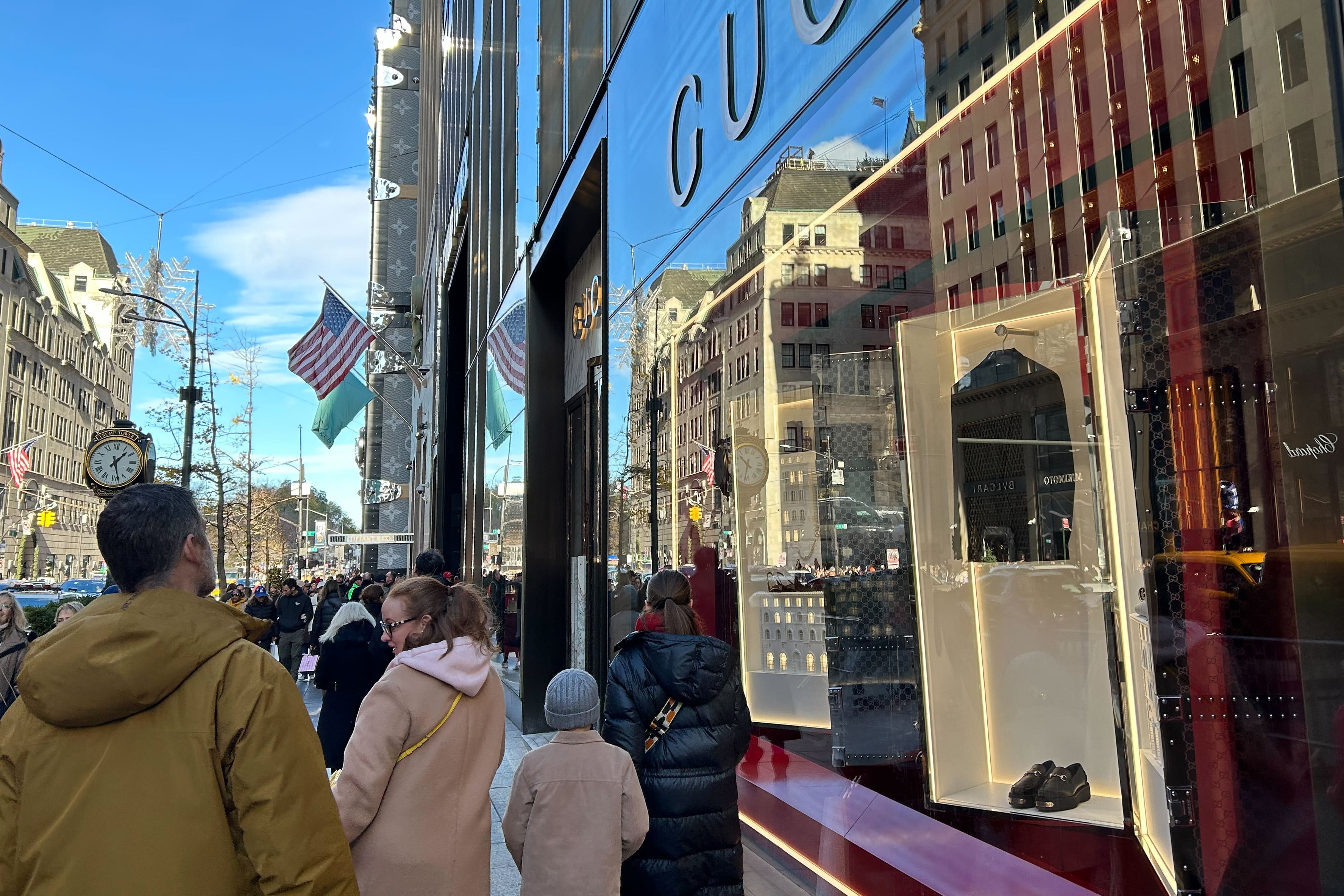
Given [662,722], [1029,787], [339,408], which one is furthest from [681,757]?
[339,408]

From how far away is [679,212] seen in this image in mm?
6828

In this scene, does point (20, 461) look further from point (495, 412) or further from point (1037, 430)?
Answer: point (1037, 430)

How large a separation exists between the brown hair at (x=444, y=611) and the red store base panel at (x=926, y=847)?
7.23ft

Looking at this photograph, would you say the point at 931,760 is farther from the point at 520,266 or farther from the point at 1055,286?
the point at 520,266

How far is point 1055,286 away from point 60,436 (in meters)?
90.4

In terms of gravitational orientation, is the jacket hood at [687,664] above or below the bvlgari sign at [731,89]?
below

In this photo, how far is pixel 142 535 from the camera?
1951 millimetres

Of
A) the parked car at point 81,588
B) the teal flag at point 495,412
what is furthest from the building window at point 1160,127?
the parked car at point 81,588

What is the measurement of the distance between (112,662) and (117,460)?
14.0 metres

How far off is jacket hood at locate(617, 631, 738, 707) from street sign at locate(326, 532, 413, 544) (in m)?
36.3

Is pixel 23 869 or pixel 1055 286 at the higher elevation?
pixel 1055 286

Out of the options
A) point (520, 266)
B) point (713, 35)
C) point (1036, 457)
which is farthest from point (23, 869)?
point (520, 266)

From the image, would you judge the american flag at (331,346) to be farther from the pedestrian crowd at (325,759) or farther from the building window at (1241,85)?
the building window at (1241,85)

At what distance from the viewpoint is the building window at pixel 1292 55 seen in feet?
7.09
